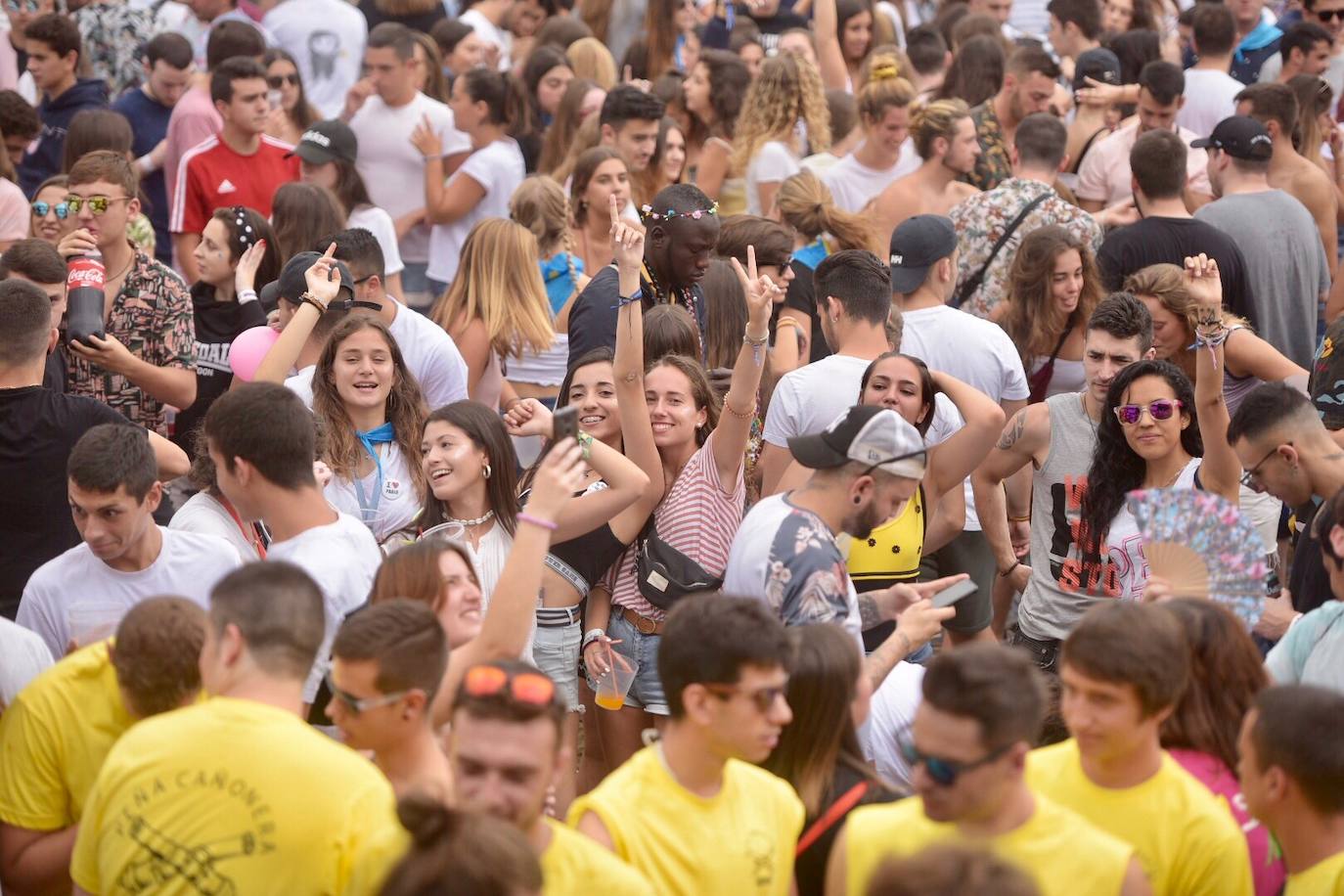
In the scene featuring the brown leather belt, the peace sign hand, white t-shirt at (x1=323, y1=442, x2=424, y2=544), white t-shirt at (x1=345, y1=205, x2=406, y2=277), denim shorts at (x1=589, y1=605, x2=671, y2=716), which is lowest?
denim shorts at (x1=589, y1=605, x2=671, y2=716)

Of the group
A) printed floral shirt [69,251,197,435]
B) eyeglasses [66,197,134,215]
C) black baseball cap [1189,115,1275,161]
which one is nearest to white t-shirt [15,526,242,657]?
printed floral shirt [69,251,197,435]

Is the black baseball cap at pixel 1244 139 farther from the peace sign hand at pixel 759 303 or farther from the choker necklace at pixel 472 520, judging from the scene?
the choker necklace at pixel 472 520

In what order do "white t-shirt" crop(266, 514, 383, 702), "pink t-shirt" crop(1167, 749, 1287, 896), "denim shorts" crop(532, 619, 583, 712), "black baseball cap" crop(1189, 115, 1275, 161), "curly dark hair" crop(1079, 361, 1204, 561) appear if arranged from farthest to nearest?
"black baseball cap" crop(1189, 115, 1275, 161), "curly dark hair" crop(1079, 361, 1204, 561), "denim shorts" crop(532, 619, 583, 712), "white t-shirt" crop(266, 514, 383, 702), "pink t-shirt" crop(1167, 749, 1287, 896)

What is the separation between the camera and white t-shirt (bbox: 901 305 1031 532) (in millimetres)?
6312

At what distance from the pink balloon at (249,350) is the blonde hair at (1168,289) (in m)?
3.44

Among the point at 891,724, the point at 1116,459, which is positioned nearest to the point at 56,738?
the point at 891,724

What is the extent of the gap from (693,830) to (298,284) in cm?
350

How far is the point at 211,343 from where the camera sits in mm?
7086

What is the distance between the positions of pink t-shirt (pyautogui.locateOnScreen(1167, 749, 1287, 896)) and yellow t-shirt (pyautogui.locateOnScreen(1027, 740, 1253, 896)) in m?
0.22

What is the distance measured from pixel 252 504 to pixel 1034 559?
2817 mm

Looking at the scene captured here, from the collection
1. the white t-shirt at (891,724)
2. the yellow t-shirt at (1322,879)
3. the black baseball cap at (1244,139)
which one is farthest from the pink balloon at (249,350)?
the black baseball cap at (1244,139)

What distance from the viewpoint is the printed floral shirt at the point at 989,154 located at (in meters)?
9.16

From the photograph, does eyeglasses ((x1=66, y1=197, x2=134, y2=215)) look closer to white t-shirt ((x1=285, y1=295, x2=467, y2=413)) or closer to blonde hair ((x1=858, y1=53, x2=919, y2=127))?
white t-shirt ((x1=285, y1=295, x2=467, y2=413))

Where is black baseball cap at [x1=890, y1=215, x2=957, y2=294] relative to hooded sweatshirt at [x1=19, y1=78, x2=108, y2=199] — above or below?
above
